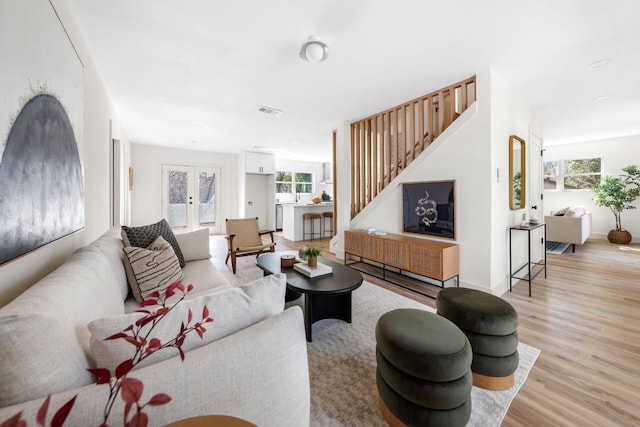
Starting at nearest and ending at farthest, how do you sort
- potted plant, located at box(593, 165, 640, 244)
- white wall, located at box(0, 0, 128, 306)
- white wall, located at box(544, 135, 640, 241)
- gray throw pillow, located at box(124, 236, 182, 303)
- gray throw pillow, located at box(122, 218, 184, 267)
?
white wall, located at box(0, 0, 128, 306), gray throw pillow, located at box(124, 236, 182, 303), gray throw pillow, located at box(122, 218, 184, 267), potted plant, located at box(593, 165, 640, 244), white wall, located at box(544, 135, 640, 241)

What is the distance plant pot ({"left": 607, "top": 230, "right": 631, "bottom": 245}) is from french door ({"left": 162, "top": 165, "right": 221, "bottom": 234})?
9.81 m

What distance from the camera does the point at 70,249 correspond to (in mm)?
1689

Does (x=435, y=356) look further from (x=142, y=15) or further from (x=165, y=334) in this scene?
(x=142, y=15)

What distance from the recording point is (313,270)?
2.28 m

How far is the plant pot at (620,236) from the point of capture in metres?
5.70

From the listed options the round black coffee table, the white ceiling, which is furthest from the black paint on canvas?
the round black coffee table

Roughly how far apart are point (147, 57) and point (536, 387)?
412 centimetres

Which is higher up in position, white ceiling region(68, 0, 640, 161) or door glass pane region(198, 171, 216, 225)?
white ceiling region(68, 0, 640, 161)

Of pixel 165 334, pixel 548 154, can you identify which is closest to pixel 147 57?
pixel 165 334

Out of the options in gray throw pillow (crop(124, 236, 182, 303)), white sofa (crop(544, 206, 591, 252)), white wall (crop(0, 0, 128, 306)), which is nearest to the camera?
white wall (crop(0, 0, 128, 306))

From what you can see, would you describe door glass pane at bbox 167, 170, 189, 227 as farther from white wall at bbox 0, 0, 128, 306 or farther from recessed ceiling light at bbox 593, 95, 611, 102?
recessed ceiling light at bbox 593, 95, 611, 102

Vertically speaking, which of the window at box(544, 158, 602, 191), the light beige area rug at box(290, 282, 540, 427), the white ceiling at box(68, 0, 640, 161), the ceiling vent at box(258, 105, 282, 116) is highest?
the ceiling vent at box(258, 105, 282, 116)

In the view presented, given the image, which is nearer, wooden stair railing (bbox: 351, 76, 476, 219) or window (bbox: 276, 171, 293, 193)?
wooden stair railing (bbox: 351, 76, 476, 219)

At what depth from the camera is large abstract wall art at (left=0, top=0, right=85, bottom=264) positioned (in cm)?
95
